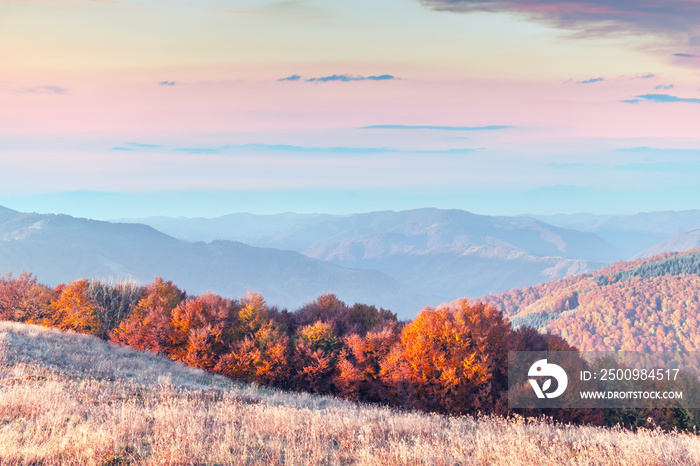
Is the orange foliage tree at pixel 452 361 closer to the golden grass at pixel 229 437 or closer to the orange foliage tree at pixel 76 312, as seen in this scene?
the golden grass at pixel 229 437

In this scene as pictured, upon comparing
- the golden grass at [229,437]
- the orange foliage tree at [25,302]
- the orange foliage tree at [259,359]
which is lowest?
the orange foliage tree at [25,302]

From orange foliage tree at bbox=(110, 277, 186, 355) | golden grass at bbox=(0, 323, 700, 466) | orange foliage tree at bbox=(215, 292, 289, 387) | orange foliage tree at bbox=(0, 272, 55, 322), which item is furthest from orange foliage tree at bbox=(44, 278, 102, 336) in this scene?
golden grass at bbox=(0, 323, 700, 466)

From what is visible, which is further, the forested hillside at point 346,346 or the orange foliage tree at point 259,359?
the orange foliage tree at point 259,359

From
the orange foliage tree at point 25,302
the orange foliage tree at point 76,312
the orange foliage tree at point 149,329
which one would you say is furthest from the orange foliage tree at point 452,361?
the orange foliage tree at point 25,302

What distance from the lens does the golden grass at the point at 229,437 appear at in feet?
30.0

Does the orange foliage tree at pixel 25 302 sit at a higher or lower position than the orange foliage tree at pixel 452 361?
lower

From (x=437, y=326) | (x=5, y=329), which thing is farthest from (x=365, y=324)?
(x=5, y=329)

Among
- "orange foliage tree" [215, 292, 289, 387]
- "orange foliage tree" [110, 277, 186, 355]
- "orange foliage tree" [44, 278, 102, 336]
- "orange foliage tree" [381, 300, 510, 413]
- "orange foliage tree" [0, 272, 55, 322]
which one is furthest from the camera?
"orange foliage tree" [0, 272, 55, 322]

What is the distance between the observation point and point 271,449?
10086 millimetres

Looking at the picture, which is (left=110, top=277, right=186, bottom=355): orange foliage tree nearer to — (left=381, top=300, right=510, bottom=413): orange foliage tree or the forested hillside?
the forested hillside

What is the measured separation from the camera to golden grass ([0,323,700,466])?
915 cm

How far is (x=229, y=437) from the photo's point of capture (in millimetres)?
10570

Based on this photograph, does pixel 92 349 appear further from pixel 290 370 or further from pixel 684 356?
pixel 684 356

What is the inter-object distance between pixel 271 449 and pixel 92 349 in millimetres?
19721
